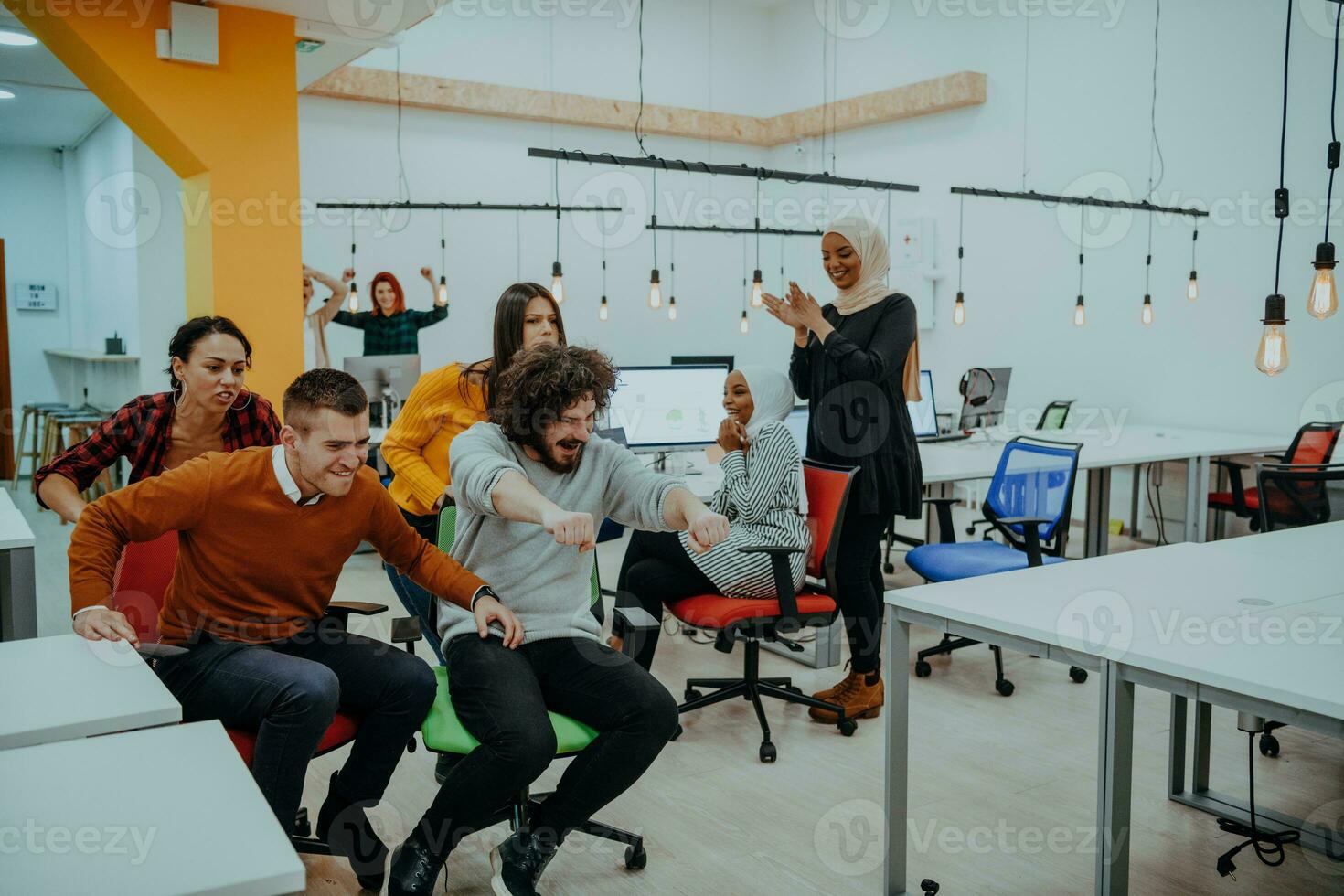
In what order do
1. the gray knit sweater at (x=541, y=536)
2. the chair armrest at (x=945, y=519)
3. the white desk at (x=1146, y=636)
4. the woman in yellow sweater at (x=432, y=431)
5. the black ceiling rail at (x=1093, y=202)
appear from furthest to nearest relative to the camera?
the black ceiling rail at (x=1093, y=202) → the chair armrest at (x=945, y=519) → the woman in yellow sweater at (x=432, y=431) → the gray knit sweater at (x=541, y=536) → the white desk at (x=1146, y=636)

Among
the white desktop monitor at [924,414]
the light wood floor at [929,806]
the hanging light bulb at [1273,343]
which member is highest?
the hanging light bulb at [1273,343]

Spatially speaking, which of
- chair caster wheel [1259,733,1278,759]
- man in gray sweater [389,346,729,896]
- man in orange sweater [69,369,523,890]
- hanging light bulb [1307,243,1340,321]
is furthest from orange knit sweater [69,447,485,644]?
hanging light bulb [1307,243,1340,321]

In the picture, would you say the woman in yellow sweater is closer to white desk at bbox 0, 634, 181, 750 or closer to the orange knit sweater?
the orange knit sweater

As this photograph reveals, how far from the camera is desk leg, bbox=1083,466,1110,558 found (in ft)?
17.9

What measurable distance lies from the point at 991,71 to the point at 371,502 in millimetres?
7433

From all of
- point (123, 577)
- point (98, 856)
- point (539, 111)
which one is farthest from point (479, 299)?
point (98, 856)

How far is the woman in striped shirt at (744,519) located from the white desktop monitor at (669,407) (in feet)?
3.85

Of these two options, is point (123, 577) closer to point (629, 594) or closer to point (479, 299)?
point (629, 594)

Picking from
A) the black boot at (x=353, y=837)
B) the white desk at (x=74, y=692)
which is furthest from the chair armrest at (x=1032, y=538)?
the white desk at (x=74, y=692)

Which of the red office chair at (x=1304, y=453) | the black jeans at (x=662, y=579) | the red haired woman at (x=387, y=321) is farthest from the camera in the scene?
the red haired woman at (x=387, y=321)

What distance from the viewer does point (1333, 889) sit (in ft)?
7.86

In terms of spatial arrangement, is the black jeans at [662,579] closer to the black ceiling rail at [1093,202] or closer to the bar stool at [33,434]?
the black ceiling rail at [1093,202]

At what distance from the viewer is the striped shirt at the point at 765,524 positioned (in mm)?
3279

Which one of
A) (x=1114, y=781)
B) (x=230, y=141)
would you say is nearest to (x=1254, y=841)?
(x=1114, y=781)
